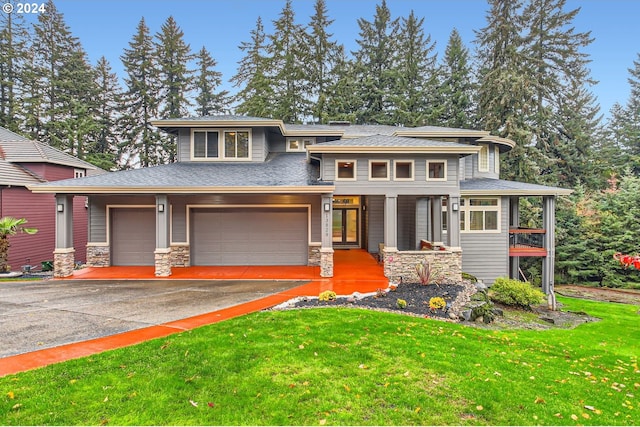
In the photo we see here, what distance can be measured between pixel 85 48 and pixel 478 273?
3423cm

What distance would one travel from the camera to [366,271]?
10.9 m

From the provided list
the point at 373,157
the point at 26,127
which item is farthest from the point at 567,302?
the point at 26,127

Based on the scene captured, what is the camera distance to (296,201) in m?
11.9

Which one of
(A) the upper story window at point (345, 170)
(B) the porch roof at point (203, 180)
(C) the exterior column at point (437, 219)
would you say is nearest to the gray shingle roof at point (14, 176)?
(B) the porch roof at point (203, 180)

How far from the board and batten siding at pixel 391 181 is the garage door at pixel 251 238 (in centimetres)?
211

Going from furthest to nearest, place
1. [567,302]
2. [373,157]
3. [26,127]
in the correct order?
[26,127], [567,302], [373,157]

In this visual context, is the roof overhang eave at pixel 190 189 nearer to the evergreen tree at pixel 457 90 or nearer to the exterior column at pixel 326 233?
the exterior column at pixel 326 233

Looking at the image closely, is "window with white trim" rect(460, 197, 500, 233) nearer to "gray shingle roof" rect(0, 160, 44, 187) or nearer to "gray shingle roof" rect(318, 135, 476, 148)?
"gray shingle roof" rect(318, 135, 476, 148)

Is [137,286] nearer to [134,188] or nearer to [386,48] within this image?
[134,188]

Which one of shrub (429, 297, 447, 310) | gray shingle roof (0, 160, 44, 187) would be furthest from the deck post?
gray shingle roof (0, 160, 44, 187)

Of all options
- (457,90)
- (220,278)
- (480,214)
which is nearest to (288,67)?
(457,90)

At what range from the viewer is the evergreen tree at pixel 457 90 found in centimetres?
2523

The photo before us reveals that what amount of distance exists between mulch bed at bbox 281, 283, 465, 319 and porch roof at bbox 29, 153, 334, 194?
3597mm

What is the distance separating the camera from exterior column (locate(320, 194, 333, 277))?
10.0 meters
